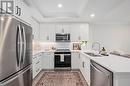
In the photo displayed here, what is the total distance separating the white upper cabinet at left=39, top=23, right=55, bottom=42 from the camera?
674 centimetres

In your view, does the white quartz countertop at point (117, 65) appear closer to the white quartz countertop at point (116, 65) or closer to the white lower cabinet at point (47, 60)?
the white quartz countertop at point (116, 65)

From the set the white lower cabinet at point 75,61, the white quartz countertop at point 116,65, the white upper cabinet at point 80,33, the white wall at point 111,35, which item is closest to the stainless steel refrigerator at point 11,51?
the white quartz countertop at point 116,65

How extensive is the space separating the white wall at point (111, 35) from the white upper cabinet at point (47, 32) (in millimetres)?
2383

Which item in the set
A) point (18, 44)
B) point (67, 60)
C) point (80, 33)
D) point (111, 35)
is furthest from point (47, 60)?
point (18, 44)

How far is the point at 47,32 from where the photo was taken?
22.2ft

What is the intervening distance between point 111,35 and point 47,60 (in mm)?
3930

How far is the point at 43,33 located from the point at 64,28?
110cm

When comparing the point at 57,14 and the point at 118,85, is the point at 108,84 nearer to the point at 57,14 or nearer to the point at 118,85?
the point at 118,85

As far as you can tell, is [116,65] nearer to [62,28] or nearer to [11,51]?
[11,51]

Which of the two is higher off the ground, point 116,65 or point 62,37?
point 62,37

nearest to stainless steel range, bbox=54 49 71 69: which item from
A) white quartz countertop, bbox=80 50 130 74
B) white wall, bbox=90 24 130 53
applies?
white wall, bbox=90 24 130 53

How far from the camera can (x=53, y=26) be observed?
267 inches

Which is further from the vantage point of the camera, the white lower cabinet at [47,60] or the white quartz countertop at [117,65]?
the white lower cabinet at [47,60]

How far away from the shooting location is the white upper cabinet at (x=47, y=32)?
674cm
